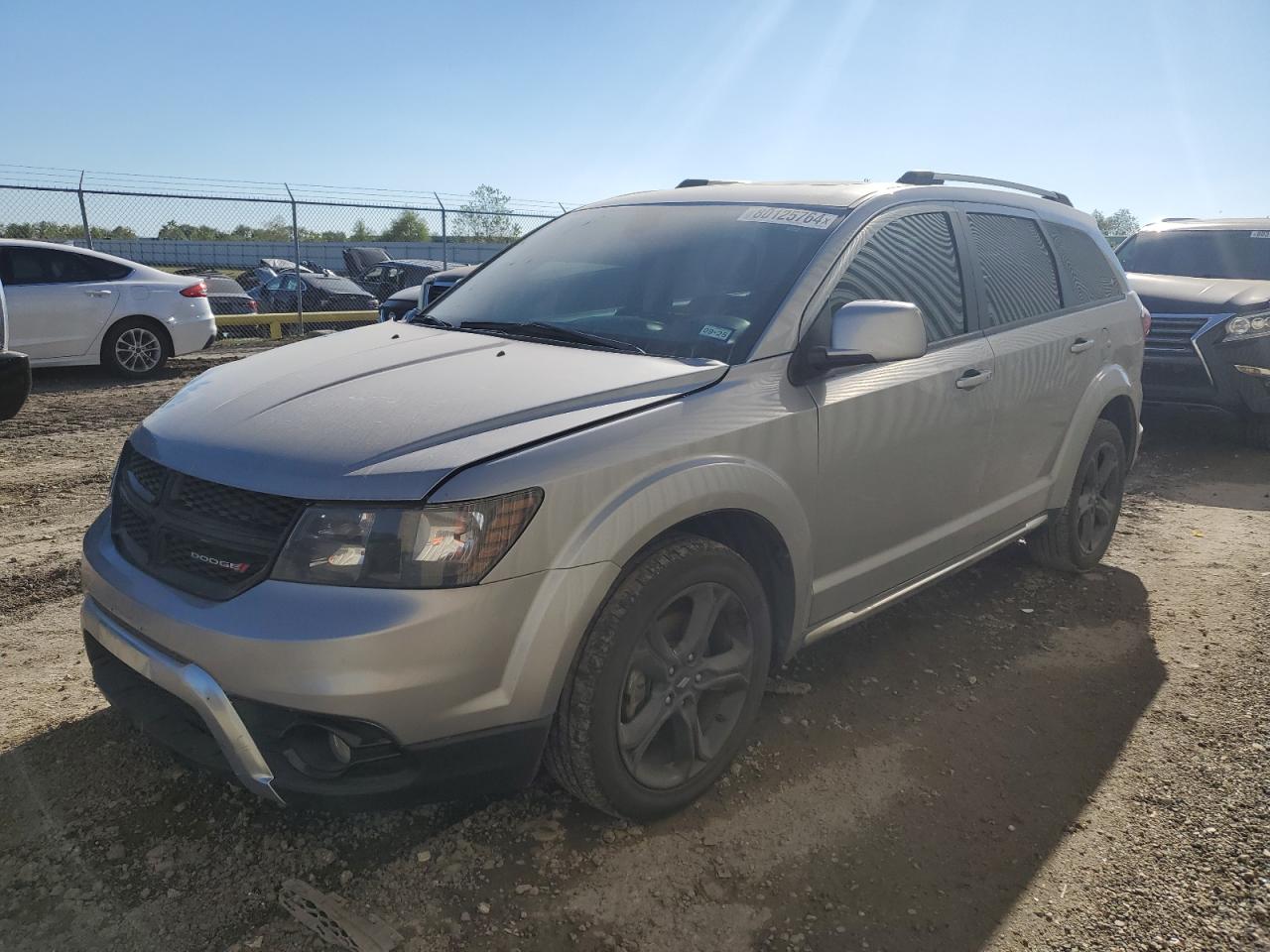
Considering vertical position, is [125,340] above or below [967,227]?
below

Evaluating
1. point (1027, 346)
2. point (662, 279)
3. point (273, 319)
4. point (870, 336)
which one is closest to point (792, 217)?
point (662, 279)

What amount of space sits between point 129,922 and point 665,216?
272 cm

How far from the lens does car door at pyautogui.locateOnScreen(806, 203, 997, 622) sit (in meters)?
2.99

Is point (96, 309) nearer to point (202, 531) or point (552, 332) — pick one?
point (552, 332)

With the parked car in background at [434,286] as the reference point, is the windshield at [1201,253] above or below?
above

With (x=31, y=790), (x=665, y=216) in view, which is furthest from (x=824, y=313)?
(x=31, y=790)

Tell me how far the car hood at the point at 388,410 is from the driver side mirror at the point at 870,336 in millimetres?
369

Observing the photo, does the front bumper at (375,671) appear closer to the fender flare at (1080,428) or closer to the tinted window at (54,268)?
the fender flare at (1080,428)

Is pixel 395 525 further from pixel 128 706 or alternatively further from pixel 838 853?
pixel 838 853

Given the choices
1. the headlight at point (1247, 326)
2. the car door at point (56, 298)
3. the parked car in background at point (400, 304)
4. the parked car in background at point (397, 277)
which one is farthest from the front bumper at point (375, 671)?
the parked car in background at point (397, 277)

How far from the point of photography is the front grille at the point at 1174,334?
25.1 feet

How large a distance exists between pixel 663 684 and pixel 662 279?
1379 millimetres

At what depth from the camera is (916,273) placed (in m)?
3.38

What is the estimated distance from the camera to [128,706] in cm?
242
